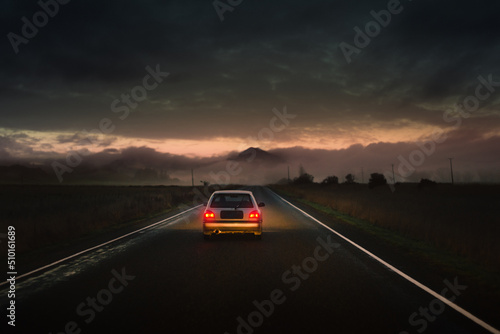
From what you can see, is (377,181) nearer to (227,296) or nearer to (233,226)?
(233,226)

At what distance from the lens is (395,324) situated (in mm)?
4566

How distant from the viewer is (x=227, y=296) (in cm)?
572

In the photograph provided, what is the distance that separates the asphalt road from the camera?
15.0 ft

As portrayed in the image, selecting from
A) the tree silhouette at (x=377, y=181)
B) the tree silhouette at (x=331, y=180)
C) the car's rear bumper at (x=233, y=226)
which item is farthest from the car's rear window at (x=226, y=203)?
the tree silhouette at (x=331, y=180)

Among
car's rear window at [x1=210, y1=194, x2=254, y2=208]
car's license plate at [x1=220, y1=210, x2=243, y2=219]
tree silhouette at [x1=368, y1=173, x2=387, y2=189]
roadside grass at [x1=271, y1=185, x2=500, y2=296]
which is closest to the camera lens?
roadside grass at [x1=271, y1=185, x2=500, y2=296]

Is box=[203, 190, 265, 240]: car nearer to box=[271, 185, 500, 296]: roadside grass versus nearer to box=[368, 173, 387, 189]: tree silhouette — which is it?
box=[271, 185, 500, 296]: roadside grass

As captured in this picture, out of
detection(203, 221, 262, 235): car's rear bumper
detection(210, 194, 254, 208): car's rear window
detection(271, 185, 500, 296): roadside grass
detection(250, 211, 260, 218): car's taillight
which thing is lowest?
detection(271, 185, 500, 296): roadside grass

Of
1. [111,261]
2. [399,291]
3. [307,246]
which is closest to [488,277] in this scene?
[399,291]

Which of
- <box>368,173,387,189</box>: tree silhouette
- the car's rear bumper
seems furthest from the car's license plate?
<box>368,173,387,189</box>: tree silhouette

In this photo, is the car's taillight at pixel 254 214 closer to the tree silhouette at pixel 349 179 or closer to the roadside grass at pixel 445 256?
the roadside grass at pixel 445 256

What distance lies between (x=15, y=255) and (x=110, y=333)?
7.26 meters

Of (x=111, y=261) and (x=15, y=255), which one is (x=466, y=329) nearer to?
(x=111, y=261)

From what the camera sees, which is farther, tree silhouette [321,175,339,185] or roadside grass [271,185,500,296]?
tree silhouette [321,175,339,185]

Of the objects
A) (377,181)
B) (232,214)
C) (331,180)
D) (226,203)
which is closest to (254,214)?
(232,214)
